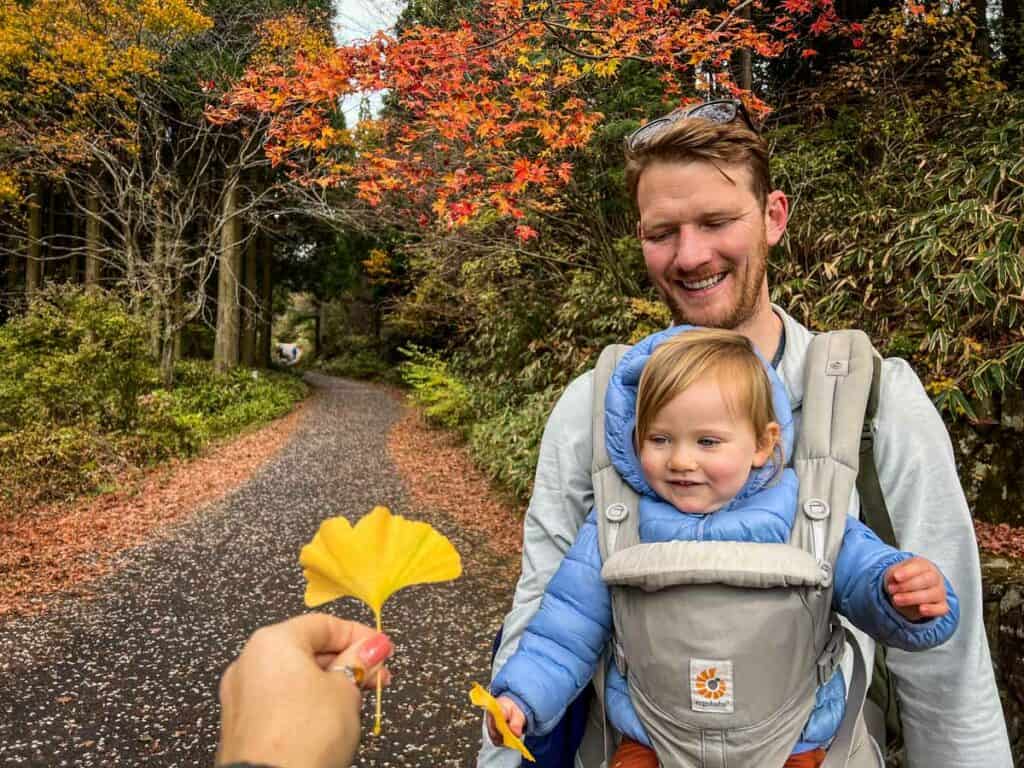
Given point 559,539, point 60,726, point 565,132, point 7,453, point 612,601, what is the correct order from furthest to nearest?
1. point 7,453
2. point 565,132
3. point 60,726
4. point 559,539
5. point 612,601

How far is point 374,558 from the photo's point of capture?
818 millimetres

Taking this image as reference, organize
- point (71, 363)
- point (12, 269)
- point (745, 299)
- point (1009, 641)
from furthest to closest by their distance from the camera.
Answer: point (12, 269)
point (71, 363)
point (1009, 641)
point (745, 299)

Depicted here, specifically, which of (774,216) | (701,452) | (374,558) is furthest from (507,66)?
(374,558)

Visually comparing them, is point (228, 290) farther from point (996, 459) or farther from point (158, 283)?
point (996, 459)

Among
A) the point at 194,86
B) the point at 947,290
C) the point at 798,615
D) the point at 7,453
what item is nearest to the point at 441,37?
the point at 947,290

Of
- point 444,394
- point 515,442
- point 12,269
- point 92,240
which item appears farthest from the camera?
point 12,269

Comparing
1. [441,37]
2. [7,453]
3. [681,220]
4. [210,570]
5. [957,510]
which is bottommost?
[210,570]

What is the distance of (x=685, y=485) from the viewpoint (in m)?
1.27

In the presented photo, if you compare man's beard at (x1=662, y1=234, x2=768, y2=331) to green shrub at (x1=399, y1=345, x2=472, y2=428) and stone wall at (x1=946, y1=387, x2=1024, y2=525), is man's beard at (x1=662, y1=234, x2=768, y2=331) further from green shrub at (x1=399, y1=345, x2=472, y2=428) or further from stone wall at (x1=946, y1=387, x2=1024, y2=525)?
green shrub at (x1=399, y1=345, x2=472, y2=428)

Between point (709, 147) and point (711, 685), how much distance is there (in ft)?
3.39

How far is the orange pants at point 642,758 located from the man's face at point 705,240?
0.83m

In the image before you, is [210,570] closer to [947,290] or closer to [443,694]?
[443,694]

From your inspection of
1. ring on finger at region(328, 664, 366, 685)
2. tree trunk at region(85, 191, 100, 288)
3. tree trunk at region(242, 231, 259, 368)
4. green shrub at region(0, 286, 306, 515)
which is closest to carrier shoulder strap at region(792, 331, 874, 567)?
ring on finger at region(328, 664, 366, 685)

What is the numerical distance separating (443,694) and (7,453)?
22.7 feet
